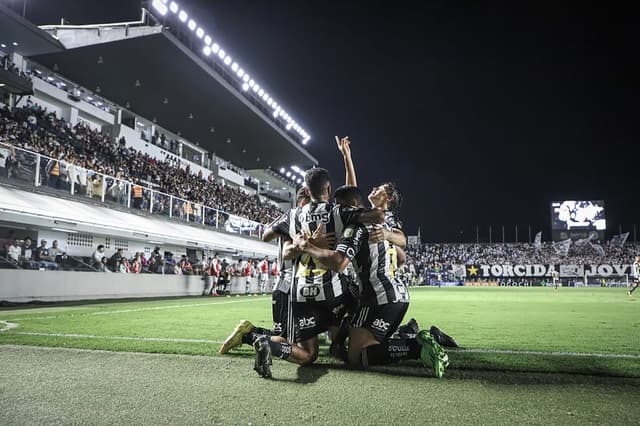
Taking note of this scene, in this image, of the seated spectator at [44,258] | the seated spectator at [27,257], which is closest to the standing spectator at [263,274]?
the seated spectator at [44,258]

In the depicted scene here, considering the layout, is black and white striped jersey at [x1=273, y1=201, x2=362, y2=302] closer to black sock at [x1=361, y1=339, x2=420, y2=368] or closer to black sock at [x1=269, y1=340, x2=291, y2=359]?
black sock at [x1=269, y1=340, x2=291, y2=359]

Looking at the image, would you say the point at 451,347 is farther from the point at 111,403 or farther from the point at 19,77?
the point at 19,77

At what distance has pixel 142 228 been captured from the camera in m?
19.0

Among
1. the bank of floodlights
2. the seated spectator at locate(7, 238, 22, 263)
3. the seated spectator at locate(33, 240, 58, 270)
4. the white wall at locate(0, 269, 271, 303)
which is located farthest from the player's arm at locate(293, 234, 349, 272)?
the bank of floodlights

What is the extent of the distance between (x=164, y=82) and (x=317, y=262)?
2839 centimetres

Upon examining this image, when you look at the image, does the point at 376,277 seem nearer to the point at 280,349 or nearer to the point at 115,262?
the point at 280,349

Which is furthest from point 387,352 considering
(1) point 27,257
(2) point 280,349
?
(1) point 27,257

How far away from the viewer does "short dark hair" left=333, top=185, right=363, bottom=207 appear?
4.55 m

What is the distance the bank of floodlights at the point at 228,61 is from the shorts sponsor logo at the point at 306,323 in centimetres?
2513

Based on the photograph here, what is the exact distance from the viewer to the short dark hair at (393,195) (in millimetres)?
5000

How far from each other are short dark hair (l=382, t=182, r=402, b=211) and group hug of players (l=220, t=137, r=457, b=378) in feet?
1.28

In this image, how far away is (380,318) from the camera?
450 cm

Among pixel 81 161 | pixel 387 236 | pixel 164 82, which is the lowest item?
pixel 387 236

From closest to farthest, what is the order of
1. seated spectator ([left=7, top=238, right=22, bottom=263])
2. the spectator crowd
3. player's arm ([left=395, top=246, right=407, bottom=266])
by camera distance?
player's arm ([left=395, top=246, right=407, bottom=266]), seated spectator ([left=7, top=238, right=22, bottom=263]), the spectator crowd
